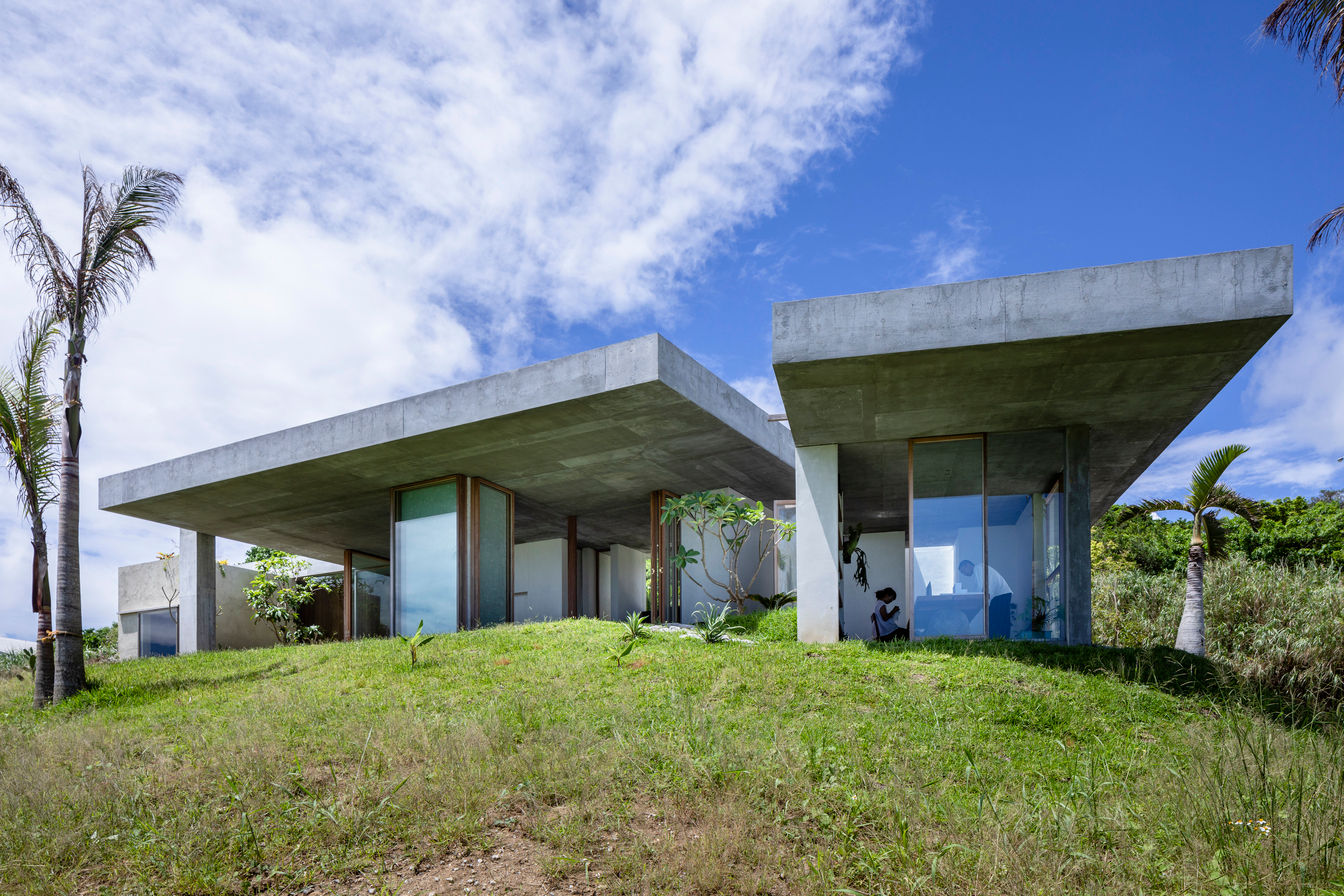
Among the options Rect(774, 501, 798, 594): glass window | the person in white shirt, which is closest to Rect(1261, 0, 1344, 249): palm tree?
the person in white shirt

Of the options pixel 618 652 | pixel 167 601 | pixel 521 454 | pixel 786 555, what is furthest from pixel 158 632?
pixel 618 652

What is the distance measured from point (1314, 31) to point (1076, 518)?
6183 millimetres

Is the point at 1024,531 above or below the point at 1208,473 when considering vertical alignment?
below

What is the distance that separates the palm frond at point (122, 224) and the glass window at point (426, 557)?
5975 mm

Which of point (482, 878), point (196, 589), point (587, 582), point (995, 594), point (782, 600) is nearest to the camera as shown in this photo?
point (482, 878)

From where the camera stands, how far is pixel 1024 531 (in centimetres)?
1106

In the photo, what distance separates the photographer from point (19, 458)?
11.1 metres

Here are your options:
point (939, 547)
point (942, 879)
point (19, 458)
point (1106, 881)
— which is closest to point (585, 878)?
point (942, 879)

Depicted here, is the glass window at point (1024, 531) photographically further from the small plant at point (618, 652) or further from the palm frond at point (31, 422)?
the palm frond at point (31, 422)

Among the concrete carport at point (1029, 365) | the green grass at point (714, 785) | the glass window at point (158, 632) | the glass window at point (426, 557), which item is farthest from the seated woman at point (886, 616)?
the glass window at point (158, 632)

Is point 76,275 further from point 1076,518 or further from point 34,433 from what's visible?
point 1076,518

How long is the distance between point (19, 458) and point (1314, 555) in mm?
30130

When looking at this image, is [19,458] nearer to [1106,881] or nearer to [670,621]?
[670,621]

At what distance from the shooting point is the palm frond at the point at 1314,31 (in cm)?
1016
